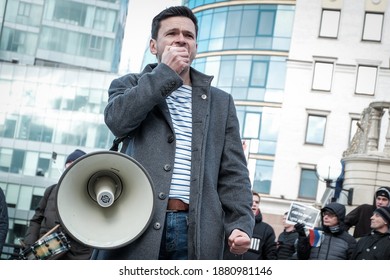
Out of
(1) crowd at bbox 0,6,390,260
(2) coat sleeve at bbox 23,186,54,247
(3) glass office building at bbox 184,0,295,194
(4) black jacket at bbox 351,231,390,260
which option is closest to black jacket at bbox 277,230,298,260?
(4) black jacket at bbox 351,231,390,260

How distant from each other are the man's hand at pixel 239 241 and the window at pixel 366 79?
18905mm

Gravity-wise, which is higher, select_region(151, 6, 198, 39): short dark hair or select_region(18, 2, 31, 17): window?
select_region(18, 2, 31, 17): window

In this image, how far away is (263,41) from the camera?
2200 cm

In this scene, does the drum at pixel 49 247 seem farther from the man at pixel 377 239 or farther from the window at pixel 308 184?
the window at pixel 308 184

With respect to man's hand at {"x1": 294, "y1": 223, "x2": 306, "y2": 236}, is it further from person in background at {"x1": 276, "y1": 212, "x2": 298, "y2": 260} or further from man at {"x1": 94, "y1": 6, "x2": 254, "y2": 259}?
man at {"x1": 94, "y1": 6, "x2": 254, "y2": 259}

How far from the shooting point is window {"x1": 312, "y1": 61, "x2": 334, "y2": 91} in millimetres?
22719

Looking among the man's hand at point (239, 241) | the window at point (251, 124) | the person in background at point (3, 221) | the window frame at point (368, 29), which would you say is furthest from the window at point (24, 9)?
the man's hand at point (239, 241)

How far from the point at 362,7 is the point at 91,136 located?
1124 centimetres

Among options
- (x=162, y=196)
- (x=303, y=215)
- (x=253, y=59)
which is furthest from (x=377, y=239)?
(x=253, y=59)

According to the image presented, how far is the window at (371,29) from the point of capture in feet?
65.9

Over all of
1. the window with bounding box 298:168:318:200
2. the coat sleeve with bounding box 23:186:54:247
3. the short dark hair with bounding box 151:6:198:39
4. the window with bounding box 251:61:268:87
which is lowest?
the coat sleeve with bounding box 23:186:54:247

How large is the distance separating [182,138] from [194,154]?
6cm

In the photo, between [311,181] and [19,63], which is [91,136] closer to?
[19,63]

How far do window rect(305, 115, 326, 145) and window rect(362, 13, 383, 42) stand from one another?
3.12 m
